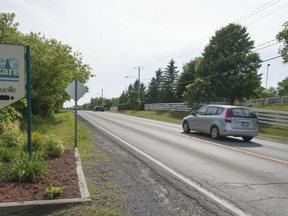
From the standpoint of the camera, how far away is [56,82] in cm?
2761

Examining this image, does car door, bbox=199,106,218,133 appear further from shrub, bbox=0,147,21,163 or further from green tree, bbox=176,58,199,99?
green tree, bbox=176,58,199,99

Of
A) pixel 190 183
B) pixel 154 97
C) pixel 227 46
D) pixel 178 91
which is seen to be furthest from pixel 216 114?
pixel 154 97

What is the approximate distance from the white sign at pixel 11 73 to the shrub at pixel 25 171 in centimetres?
144

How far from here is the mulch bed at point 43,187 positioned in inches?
199

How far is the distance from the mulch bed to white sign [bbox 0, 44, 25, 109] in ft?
6.12

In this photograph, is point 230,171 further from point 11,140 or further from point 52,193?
point 11,140

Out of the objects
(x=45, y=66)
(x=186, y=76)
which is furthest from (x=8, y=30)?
(x=186, y=76)

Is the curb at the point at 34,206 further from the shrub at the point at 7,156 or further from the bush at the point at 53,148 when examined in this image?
the bush at the point at 53,148

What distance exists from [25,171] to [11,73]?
Result: 7.28 ft

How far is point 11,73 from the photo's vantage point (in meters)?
6.68

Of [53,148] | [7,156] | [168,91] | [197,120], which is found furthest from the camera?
[168,91]

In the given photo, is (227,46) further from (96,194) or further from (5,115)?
(96,194)

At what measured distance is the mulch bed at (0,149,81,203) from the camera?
505 cm

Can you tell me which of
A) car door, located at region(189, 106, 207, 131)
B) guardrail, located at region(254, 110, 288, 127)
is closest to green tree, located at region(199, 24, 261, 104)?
guardrail, located at region(254, 110, 288, 127)
